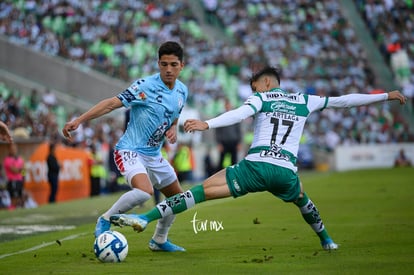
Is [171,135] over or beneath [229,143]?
over

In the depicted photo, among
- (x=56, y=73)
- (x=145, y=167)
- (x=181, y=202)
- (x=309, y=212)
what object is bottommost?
(x=309, y=212)

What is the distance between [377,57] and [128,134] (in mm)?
37599

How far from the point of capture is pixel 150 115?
10.8 meters

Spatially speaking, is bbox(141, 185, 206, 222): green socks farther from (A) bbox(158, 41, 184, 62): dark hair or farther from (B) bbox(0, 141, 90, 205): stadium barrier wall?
(B) bbox(0, 141, 90, 205): stadium barrier wall

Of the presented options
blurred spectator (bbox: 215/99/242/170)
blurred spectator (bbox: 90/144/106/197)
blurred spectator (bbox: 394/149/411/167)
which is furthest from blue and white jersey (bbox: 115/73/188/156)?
blurred spectator (bbox: 394/149/411/167)

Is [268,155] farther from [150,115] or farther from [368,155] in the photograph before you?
[368,155]

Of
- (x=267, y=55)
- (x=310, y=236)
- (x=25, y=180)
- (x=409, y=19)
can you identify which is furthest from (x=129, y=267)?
(x=409, y=19)

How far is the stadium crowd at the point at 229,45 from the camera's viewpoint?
1551 inches

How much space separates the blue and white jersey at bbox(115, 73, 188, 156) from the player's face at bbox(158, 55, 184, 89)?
12cm

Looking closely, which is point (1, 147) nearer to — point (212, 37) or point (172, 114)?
point (172, 114)

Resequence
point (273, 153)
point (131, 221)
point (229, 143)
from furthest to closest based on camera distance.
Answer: point (229, 143), point (273, 153), point (131, 221)

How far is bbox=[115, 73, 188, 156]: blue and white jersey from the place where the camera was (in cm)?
1074

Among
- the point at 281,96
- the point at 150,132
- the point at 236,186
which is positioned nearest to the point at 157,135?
the point at 150,132

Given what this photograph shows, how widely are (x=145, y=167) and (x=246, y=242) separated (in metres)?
1.97
